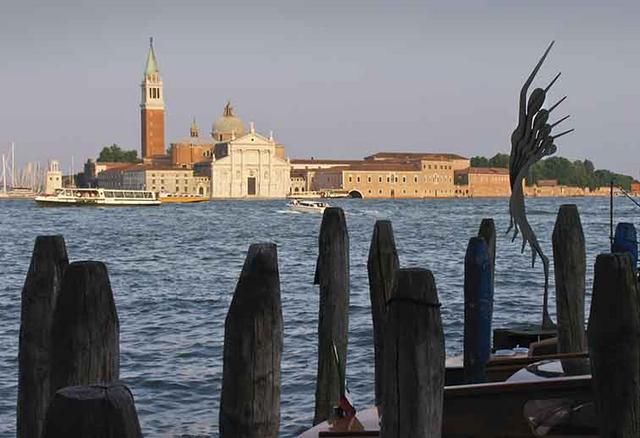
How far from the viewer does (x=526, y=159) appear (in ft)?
15.6

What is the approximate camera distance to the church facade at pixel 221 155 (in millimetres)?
65938

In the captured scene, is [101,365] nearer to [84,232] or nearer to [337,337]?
[337,337]

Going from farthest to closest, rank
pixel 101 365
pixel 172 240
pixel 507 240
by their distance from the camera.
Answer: pixel 172 240, pixel 507 240, pixel 101 365

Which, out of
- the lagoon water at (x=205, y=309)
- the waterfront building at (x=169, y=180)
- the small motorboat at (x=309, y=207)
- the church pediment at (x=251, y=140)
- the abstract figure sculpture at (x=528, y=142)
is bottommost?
the small motorboat at (x=309, y=207)

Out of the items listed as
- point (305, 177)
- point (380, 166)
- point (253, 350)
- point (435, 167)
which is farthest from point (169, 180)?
point (253, 350)

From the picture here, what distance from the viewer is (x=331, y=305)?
4.33 m

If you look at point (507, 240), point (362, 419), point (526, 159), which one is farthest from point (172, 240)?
point (362, 419)

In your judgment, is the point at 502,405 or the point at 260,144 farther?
the point at 260,144

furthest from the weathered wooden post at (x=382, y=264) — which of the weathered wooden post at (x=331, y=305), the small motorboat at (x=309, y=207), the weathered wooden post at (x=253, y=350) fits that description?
the small motorboat at (x=309, y=207)

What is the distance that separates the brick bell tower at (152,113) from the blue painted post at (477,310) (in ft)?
227

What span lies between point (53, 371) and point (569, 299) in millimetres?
2542

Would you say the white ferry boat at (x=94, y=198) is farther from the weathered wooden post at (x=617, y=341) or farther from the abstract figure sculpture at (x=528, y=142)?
the weathered wooden post at (x=617, y=341)

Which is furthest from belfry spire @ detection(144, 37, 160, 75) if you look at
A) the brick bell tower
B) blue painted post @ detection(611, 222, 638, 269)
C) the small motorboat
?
blue painted post @ detection(611, 222, 638, 269)

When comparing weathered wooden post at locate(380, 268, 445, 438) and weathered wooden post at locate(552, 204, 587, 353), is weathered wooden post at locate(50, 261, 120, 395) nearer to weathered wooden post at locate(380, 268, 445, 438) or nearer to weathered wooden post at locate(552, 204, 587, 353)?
weathered wooden post at locate(380, 268, 445, 438)
